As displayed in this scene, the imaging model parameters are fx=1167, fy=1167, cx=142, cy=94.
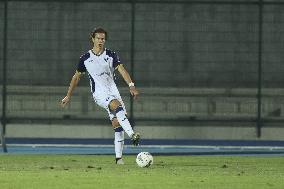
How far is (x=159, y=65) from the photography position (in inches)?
1006

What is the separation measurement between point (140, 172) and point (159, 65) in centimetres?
1043

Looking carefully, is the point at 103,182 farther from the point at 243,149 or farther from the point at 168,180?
the point at 243,149

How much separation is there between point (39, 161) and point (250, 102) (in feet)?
28.3

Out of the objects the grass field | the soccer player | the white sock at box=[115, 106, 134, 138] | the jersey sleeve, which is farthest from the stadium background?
the white sock at box=[115, 106, 134, 138]

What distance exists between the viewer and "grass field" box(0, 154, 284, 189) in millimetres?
13344

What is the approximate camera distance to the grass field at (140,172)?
43.8 feet

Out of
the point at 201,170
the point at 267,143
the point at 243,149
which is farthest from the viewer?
the point at 267,143

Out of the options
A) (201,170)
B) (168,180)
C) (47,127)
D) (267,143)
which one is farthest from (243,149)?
(168,180)

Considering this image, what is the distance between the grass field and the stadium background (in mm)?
5704

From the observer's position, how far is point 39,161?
1789 centimetres

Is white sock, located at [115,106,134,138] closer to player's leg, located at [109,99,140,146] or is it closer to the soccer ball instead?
player's leg, located at [109,99,140,146]

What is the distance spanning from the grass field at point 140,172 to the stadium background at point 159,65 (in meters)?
5.70

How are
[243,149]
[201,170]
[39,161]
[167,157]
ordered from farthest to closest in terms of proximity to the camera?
[243,149] < [167,157] < [39,161] < [201,170]

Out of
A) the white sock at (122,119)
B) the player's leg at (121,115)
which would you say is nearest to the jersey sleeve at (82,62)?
the player's leg at (121,115)
